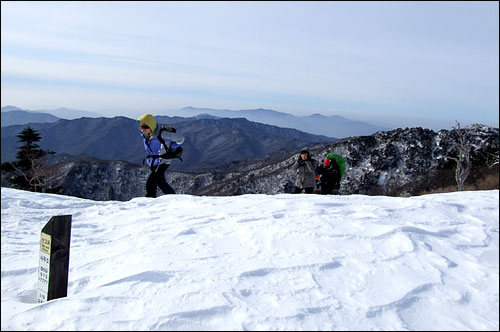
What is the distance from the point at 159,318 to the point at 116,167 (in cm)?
7751

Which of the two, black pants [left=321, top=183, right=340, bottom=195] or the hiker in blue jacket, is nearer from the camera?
the hiker in blue jacket

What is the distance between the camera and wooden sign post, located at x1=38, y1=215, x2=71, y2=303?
325 cm

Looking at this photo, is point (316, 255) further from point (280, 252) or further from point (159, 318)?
point (159, 318)

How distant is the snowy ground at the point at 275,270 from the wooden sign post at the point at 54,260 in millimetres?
183

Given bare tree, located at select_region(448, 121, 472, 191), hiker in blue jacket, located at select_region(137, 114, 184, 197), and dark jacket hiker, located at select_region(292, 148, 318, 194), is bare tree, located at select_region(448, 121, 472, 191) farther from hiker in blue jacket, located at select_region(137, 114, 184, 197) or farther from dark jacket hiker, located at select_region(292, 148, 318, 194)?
hiker in blue jacket, located at select_region(137, 114, 184, 197)

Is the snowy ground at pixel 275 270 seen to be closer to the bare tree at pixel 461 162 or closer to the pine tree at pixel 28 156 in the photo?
the bare tree at pixel 461 162

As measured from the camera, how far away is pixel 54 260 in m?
3.27

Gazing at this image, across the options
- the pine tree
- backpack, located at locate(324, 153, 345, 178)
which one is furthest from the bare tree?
the pine tree

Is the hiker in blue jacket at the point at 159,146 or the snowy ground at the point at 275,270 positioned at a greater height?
the hiker in blue jacket at the point at 159,146

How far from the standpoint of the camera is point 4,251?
16.3 ft

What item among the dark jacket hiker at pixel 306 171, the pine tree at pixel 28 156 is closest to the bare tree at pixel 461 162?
the dark jacket hiker at pixel 306 171

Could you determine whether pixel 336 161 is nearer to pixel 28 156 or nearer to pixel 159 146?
pixel 159 146

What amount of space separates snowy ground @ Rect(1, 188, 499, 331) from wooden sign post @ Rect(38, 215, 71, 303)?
0.60 ft

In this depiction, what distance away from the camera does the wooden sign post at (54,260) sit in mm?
3248
